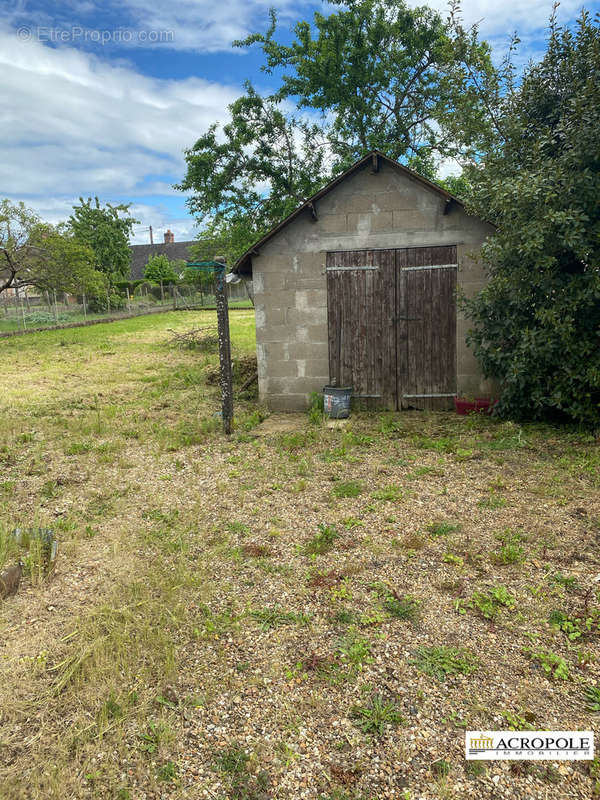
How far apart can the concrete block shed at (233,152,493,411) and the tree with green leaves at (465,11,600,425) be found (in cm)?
69

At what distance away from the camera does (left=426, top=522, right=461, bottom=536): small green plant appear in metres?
4.44

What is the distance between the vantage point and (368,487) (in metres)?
5.52

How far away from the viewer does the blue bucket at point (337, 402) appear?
8.21m

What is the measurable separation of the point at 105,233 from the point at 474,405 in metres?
32.3

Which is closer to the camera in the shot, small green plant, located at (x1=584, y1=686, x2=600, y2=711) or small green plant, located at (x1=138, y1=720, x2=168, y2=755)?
small green plant, located at (x1=138, y1=720, x2=168, y2=755)

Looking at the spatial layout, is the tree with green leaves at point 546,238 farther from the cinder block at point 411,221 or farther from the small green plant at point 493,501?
the small green plant at point 493,501

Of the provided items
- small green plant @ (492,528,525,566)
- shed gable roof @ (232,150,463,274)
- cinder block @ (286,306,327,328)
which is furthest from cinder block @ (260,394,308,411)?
small green plant @ (492,528,525,566)

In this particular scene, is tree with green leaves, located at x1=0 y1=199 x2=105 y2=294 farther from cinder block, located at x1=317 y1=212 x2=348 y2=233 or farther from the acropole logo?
the acropole logo

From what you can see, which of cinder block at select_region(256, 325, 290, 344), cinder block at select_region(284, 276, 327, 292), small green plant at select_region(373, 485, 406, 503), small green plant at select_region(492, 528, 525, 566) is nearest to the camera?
small green plant at select_region(492, 528, 525, 566)

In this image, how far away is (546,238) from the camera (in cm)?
642

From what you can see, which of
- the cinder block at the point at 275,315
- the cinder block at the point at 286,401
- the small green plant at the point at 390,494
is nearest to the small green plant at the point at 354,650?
the small green plant at the point at 390,494

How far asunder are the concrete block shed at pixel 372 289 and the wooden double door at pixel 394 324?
0.6 inches

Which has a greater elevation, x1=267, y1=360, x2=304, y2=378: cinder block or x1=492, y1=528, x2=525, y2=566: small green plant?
x1=267, y1=360, x2=304, y2=378: cinder block

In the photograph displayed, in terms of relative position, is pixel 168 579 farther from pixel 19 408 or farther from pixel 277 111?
pixel 277 111
